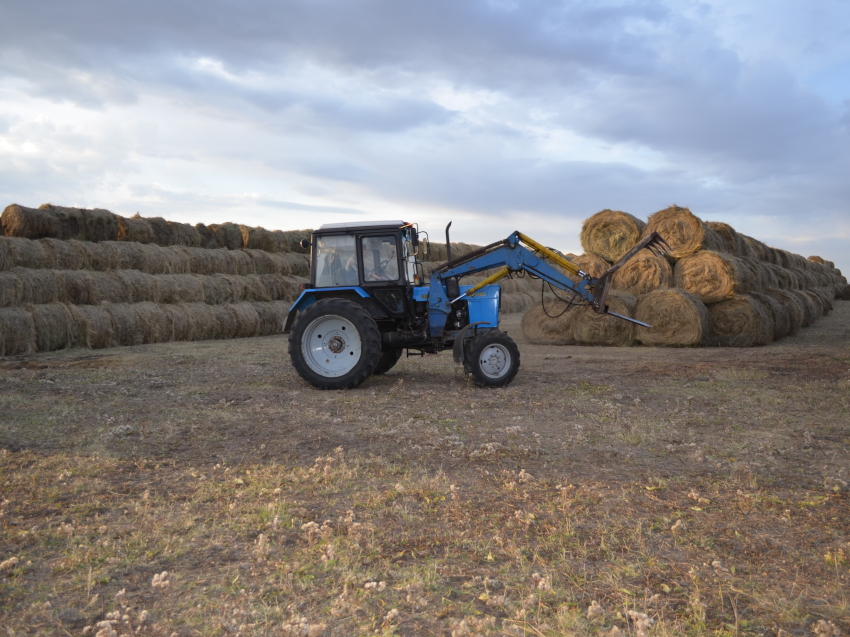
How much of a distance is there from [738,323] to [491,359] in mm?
6557

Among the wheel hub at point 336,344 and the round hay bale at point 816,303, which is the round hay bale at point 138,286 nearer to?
the wheel hub at point 336,344

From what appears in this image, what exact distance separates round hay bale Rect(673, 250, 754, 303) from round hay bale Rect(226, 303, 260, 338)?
9.24 metres

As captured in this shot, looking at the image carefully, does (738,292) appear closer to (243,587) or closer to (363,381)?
(363,381)

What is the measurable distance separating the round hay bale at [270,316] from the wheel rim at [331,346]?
8.40 m

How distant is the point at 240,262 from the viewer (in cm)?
1727

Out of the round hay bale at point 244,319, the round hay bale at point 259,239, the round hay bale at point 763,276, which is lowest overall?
the round hay bale at point 244,319

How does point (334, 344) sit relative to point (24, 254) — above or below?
below

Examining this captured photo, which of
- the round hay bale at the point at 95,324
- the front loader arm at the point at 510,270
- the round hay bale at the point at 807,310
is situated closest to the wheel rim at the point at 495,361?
the front loader arm at the point at 510,270

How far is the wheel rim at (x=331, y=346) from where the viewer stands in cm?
864

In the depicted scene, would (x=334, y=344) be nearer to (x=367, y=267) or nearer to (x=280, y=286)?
(x=367, y=267)

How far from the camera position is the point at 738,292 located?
42.9ft

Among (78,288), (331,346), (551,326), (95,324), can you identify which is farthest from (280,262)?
(331,346)

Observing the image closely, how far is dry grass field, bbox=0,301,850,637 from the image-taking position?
2.87m

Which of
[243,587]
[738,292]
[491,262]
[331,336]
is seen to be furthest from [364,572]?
[738,292]
